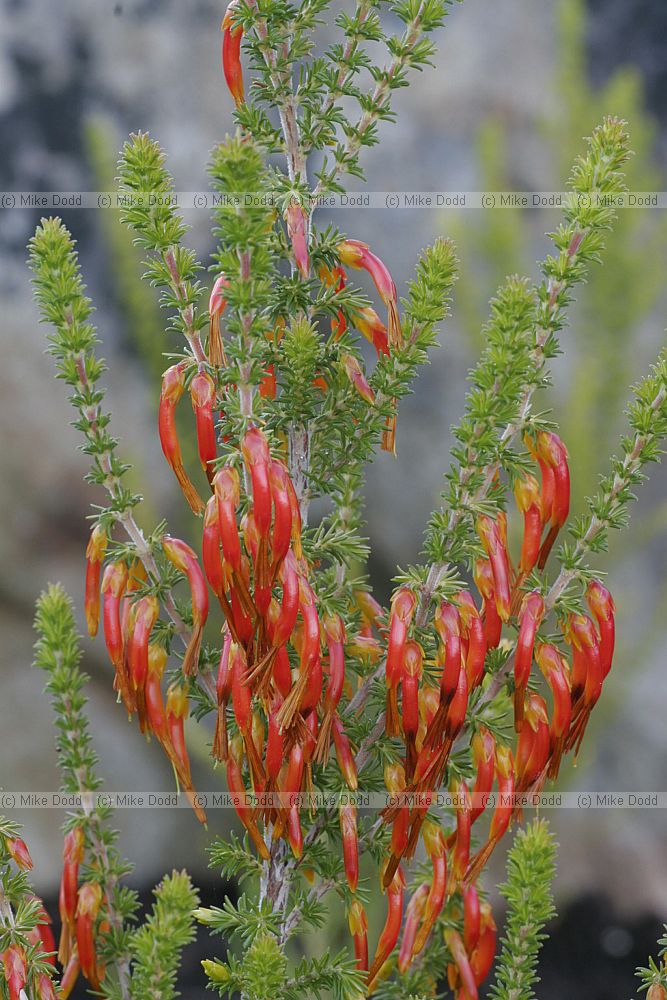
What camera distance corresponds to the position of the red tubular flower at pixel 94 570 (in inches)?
25.8

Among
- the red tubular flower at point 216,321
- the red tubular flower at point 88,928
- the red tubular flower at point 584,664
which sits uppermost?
the red tubular flower at point 216,321

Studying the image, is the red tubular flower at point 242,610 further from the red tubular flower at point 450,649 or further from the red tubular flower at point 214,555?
the red tubular flower at point 450,649

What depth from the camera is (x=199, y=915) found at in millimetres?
663

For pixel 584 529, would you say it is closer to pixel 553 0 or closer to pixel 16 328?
pixel 16 328

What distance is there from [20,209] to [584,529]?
1.92m

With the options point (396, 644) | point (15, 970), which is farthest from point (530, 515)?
point (15, 970)

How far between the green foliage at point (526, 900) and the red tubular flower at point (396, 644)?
0.48ft

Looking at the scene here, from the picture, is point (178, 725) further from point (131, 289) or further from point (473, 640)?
point (131, 289)

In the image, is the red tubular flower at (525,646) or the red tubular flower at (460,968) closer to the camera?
the red tubular flower at (525,646)

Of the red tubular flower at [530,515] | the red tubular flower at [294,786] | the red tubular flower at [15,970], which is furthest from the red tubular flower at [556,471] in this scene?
the red tubular flower at [15,970]

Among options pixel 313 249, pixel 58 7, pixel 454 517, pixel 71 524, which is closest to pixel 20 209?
pixel 58 7

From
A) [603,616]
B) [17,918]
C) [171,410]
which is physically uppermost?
[171,410]

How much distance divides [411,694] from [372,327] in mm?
267

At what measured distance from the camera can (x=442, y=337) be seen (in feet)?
8.12
